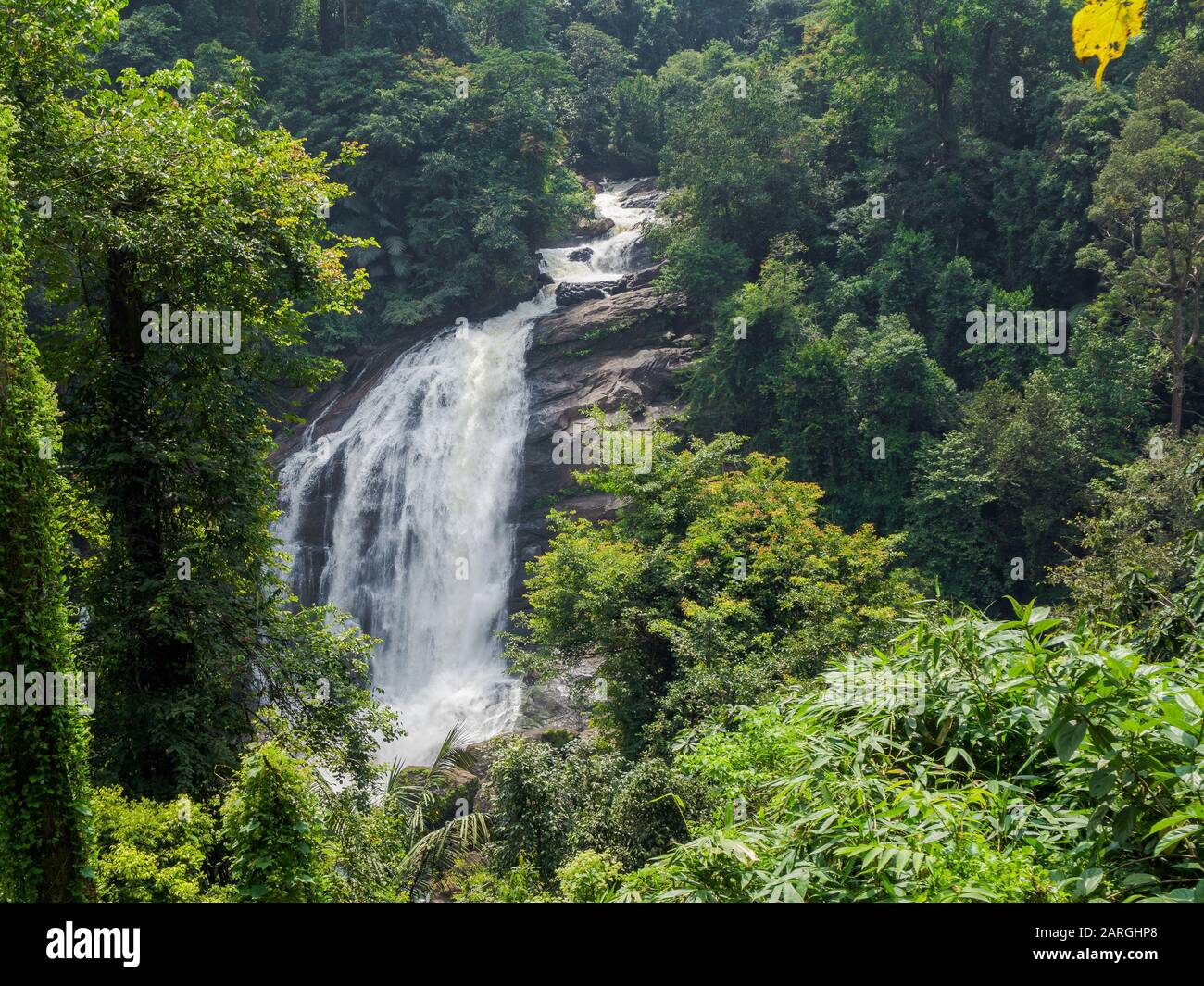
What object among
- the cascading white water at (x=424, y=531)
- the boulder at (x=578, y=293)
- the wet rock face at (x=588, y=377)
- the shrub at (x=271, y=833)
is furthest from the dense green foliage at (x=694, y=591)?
the boulder at (x=578, y=293)

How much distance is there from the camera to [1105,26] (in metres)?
3.91

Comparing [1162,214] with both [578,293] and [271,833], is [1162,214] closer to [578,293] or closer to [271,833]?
[578,293]

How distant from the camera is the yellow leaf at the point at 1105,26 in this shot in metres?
3.91

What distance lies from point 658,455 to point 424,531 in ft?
27.4

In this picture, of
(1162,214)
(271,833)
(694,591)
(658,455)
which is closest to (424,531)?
(658,455)

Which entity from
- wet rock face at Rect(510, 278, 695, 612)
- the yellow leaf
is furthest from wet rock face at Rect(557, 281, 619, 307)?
the yellow leaf

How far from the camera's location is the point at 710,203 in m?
27.0

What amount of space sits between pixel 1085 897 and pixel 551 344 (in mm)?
24644

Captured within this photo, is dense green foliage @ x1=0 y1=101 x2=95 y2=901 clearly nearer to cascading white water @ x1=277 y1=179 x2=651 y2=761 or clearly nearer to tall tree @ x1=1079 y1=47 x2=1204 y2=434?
cascading white water @ x1=277 y1=179 x2=651 y2=761

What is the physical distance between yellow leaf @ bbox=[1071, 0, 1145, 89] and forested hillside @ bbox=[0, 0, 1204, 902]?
33mm

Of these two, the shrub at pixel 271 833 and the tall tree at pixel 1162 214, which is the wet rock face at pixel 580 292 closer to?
the tall tree at pixel 1162 214

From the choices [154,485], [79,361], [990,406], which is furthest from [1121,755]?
[990,406]

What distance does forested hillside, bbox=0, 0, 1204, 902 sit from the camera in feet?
15.9

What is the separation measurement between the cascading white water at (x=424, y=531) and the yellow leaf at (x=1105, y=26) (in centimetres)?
1845
